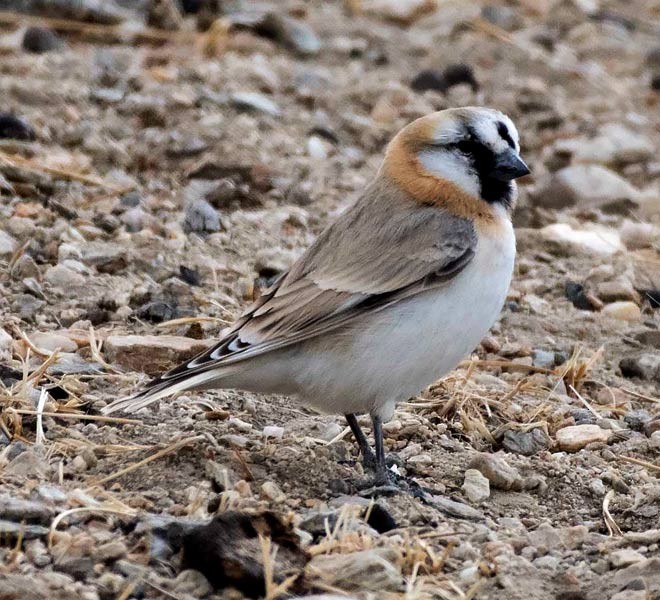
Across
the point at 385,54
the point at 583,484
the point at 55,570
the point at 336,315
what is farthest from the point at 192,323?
the point at 385,54

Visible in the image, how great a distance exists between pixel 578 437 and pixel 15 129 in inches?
167

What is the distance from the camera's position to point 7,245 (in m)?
6.69

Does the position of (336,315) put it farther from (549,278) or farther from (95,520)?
(549,278)

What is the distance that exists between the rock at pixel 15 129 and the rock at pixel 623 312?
3.62 metres

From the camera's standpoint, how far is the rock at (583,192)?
862 cm

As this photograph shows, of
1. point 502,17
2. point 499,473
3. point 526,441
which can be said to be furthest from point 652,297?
point 502,17

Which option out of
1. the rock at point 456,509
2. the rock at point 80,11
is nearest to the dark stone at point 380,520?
the rock at point 456,509

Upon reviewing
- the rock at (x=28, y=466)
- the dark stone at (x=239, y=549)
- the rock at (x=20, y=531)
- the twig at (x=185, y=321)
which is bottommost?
the twig at (x=185, y=321)


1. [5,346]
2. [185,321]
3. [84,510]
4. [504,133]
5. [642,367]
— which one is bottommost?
[642,367]

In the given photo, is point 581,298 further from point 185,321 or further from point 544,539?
point 544,539

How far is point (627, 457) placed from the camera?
17.9ft

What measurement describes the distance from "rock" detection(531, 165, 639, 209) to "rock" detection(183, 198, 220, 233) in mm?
2283

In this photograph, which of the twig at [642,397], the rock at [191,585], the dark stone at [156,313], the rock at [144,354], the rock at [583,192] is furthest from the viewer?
the rock at [583,192]

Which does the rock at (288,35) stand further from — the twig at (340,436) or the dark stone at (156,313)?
the twig at (340,436)
